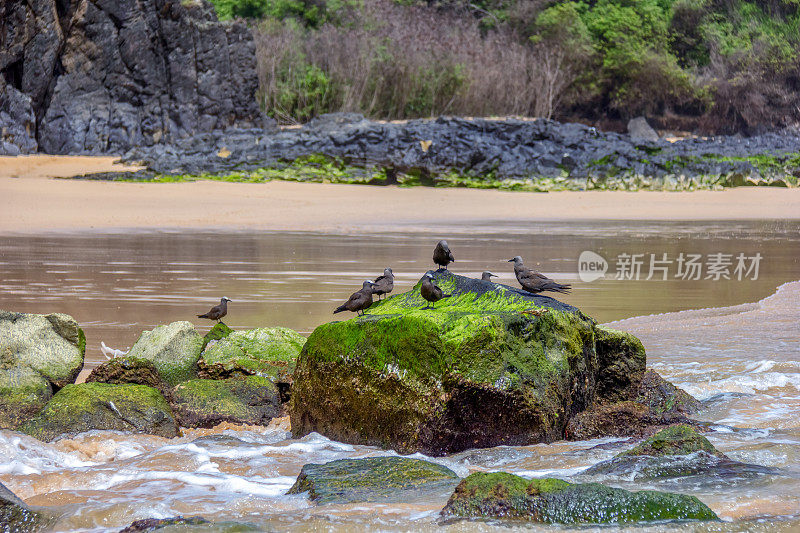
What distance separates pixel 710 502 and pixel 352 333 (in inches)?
76.6

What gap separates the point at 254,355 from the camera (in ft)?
19.4

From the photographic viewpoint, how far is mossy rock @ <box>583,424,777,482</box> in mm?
3869

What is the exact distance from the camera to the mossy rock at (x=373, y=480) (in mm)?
3635

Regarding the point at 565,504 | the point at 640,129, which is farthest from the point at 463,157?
the point at 565,504

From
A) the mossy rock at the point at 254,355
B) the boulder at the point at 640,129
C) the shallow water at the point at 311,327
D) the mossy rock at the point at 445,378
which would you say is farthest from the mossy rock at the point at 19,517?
the boulder at the point at 640,129

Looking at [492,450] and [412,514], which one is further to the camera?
[492,450]

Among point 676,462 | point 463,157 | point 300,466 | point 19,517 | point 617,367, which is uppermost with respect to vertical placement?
point 463,157

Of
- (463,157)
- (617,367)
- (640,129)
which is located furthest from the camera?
(640,129)

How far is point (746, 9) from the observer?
48.3 m

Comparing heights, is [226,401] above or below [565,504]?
Answer: below

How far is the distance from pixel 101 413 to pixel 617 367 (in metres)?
3.01

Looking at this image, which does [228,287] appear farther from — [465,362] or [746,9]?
[746,9]

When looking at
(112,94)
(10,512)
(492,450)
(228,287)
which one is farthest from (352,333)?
(112,94)

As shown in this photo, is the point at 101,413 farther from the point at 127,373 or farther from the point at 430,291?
the point at 430,291
